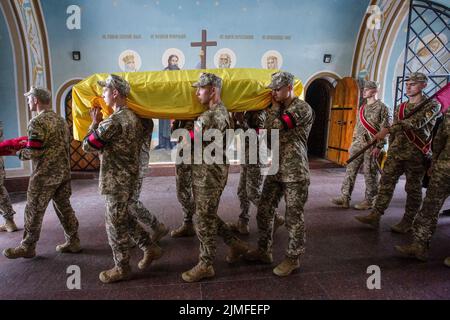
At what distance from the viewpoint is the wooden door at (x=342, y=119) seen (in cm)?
672

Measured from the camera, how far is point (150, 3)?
618cm

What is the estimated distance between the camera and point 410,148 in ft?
10.4

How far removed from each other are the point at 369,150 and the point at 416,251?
5.59 feet

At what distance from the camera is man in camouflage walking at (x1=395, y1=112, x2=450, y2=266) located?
2.62m

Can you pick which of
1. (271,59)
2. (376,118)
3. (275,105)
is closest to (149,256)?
(275,105)

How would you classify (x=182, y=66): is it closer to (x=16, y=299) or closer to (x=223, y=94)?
(x=223, y=94)

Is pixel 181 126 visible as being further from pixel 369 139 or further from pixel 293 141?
pixel 369 139

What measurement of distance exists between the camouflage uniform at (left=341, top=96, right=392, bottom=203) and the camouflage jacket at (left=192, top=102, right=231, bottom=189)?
8.65ft

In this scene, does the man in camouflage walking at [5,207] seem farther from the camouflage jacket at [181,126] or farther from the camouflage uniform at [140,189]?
the camouflage jacket at [181,126]

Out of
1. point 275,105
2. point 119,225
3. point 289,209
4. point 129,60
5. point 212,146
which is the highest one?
point 129,60

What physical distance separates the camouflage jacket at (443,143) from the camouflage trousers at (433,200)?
53 mm

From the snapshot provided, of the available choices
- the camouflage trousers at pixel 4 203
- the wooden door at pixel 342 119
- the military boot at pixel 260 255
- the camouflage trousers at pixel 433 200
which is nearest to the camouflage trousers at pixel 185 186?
the military boot at pixel 260 255
